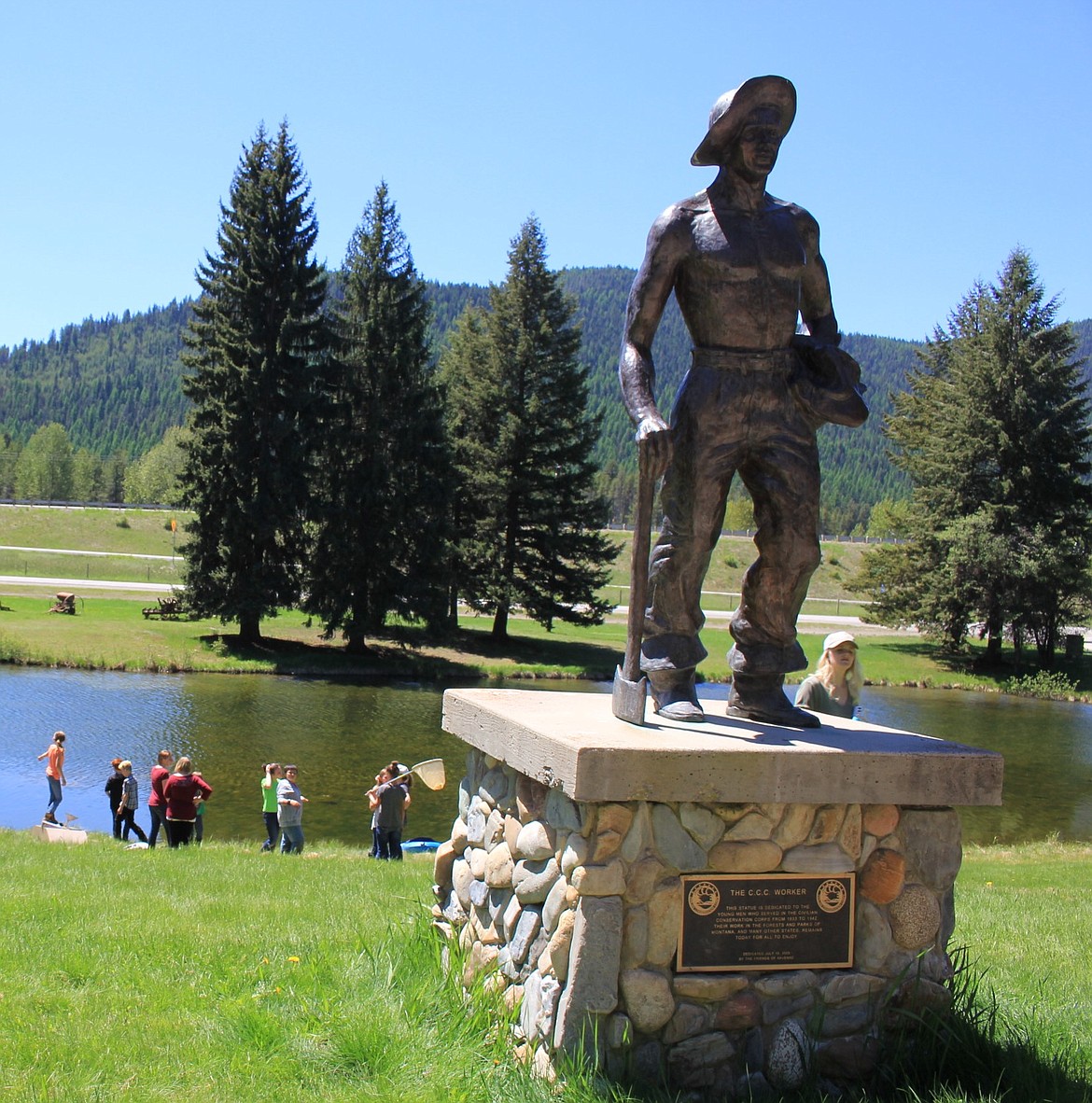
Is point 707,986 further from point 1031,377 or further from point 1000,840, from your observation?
point 1031,377

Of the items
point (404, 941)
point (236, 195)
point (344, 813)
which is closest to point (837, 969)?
point (404, 941)

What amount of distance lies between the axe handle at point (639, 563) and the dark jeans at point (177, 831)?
358 inches

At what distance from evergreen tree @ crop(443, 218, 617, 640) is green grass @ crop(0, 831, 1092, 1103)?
96.4ft

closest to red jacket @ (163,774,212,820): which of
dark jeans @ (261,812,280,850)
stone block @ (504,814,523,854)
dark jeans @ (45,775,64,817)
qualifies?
dark jeans @ (261,812,280,850)

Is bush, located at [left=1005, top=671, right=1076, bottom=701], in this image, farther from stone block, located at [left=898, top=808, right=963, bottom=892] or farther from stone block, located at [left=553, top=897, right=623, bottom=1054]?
stone block, located at [left=553, top=897, right=623, bottom=1054]

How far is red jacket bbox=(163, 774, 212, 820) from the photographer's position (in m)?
12.6

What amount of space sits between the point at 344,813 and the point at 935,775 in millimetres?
13145

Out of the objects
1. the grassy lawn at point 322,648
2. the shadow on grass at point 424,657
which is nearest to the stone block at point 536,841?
the grassy lawn at point 322,648

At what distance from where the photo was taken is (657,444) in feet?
15.8

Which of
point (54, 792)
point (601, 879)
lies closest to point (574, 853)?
point (601, 879)

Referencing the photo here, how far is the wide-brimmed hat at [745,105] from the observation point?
16.6ft

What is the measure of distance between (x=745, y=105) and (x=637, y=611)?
7.39ft

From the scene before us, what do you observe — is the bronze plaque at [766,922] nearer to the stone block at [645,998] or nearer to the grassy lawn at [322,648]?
the stone block at [645,998]

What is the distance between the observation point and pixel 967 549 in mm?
37188
